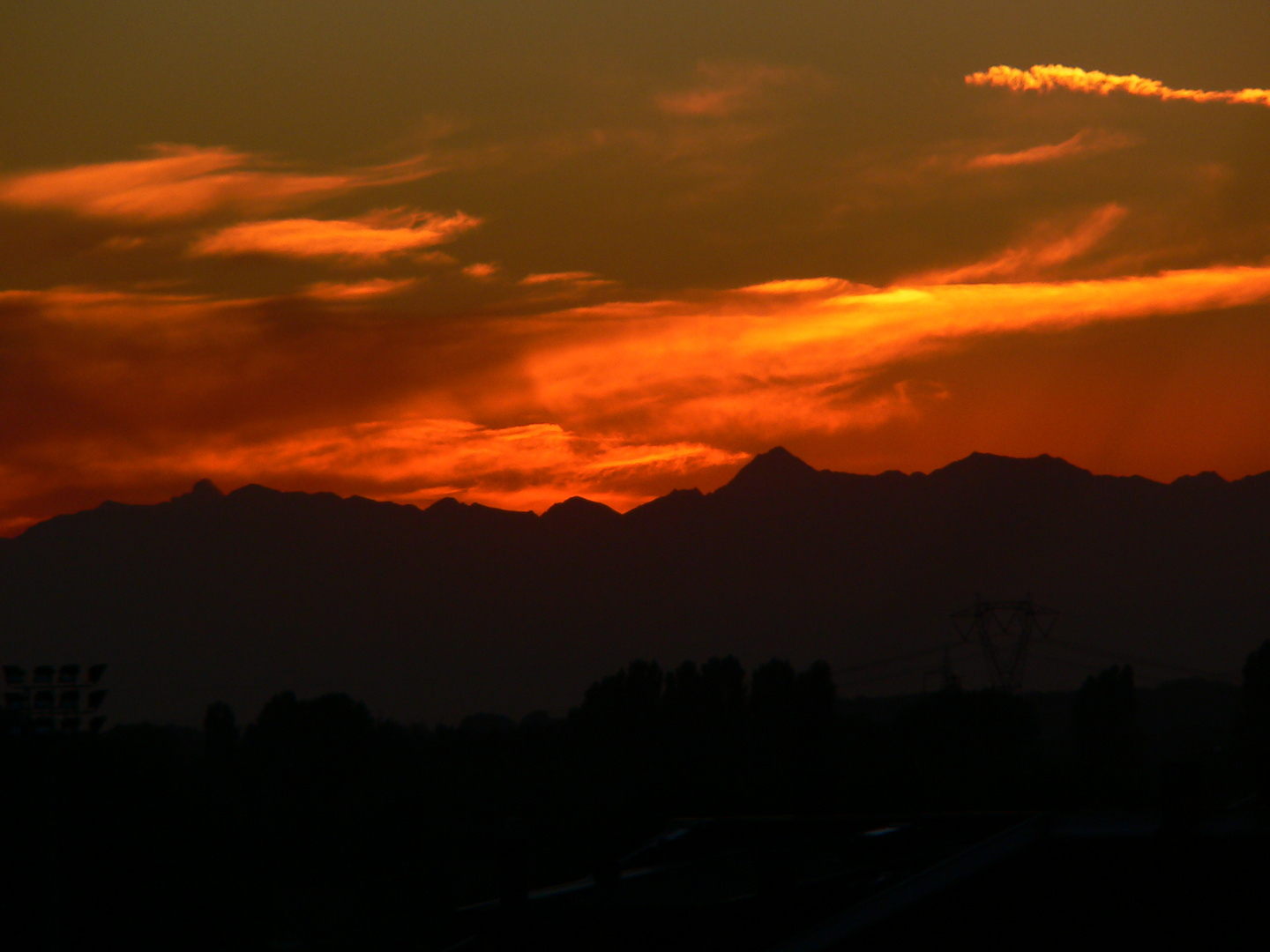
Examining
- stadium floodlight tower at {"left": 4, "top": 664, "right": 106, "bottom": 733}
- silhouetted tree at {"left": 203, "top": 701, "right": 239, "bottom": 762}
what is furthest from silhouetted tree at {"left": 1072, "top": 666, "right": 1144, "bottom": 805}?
stadium floodlight tower at {"left": 4, "top": 664, "right": 106, "bottom": 733}

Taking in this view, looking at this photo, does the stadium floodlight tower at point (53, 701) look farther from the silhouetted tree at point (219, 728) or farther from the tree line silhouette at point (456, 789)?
the silhouetted tree at point (219, 728)

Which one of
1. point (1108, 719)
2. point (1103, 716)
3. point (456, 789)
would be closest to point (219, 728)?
point (456, 789)

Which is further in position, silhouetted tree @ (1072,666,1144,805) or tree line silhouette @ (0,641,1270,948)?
silhouetted tree @ (1072,666,1144,805)

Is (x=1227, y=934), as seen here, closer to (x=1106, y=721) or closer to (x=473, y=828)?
(x=473, y=828)

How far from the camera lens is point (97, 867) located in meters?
75.3

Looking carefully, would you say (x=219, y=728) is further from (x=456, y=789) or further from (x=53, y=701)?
(x=53, y=701)

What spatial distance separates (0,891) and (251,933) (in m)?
15.6

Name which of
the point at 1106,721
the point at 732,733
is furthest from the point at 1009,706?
the point at 732,733

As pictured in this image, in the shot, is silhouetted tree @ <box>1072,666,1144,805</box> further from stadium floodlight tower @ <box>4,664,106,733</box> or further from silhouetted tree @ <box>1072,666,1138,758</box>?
stadium floodlight tower @ <box>4,664,106,733</box>

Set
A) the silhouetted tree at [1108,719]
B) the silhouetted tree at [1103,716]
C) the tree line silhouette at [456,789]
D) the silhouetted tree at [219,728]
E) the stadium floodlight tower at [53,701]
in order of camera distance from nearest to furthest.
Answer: the stadium floodlight tower at [53,701], the tree line silhouette at [456,789], the silhouetted tree at [1108,719], the silhouetted tree at [1103,716], the silhouetted tree at [219,728]

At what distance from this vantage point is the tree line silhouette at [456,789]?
7369cm

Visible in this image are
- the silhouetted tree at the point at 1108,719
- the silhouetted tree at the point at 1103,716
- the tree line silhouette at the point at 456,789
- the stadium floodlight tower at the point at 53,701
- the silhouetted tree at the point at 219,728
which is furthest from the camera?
the silhouetted tree at the point at 219,728

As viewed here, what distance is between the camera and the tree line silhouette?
2901 inches

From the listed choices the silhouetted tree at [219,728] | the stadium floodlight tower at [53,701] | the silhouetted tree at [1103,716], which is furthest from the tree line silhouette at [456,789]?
the stadium floodlight tower at [53,701]
